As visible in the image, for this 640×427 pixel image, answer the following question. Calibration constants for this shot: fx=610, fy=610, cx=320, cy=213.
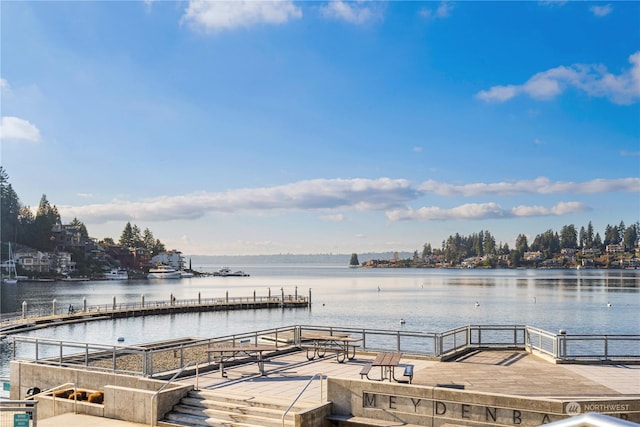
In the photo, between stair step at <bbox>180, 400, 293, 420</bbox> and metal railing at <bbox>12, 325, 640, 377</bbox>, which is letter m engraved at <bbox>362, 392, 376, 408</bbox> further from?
metal railing at <bbox>12, 325, 640, 377</bbox>

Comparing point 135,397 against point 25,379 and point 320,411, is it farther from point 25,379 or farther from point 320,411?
point 25,379

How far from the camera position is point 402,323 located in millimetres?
75750

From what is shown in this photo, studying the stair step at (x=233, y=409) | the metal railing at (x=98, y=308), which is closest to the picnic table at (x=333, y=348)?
the stair step at (x=233, y=409)

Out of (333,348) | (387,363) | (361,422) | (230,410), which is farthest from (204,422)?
(333,348)

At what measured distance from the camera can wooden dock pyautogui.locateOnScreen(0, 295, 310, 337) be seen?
6300 centimetres

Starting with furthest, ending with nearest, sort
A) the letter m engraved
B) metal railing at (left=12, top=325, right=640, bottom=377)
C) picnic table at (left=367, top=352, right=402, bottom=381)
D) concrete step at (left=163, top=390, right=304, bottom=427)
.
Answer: metal railing at (left=12, top=325, right=640, bottom=377) < picnic table at (left=367, top=352, right=402, bottom=381) < concrete step at (left=163, top=390, right=304, bottom=427) < the letter m engraved

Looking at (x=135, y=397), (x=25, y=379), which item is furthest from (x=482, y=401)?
(x=25, y=379)

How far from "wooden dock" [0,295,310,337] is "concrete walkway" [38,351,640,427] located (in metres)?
41.1

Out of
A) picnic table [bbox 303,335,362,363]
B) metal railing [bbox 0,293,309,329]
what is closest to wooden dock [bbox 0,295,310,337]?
metal railing [bbox 0,293,309,329]

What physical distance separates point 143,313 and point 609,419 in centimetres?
8491

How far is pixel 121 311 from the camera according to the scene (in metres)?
79.9

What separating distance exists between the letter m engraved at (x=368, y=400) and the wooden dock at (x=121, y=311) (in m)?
47.2

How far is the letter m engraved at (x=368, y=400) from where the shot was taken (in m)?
15.9

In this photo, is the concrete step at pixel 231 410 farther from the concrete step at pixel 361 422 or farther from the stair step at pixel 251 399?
the concrete step at pixel 361 422
